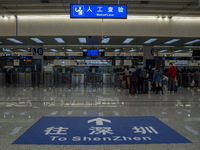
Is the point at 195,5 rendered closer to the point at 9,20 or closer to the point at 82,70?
the point at 9,20

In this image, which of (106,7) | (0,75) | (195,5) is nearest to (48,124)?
(106,7)

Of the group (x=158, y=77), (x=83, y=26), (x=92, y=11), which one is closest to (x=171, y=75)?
(x=158, y=77)

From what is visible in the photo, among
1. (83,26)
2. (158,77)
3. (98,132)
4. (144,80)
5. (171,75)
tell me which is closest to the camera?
(98,132)

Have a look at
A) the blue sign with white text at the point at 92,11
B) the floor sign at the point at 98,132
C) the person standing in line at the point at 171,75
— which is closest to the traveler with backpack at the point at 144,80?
the person standing in line at the point at 171,75

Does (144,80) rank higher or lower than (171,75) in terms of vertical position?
lower

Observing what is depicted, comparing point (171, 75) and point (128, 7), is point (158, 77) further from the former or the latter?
point (128, 7)

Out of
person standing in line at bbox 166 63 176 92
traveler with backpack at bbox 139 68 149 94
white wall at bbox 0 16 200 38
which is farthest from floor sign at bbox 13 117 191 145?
white wall at bbox 0 16 200 38

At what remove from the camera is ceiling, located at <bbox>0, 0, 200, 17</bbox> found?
35.4ft

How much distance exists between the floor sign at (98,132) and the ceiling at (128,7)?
7093mm

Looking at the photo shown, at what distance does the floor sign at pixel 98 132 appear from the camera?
400 cm

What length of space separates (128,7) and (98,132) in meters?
8.75

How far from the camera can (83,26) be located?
13.6 meters

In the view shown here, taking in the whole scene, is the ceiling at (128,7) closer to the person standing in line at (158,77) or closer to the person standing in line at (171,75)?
the person standing in line at (171,75)

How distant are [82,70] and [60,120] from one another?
60.1 feet
